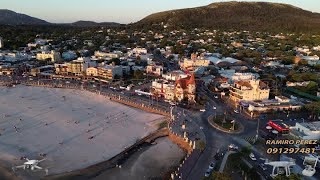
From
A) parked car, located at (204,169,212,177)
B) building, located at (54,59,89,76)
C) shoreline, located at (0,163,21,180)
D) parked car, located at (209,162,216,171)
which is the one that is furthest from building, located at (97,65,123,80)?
parked car, located at (204,169,212,177)

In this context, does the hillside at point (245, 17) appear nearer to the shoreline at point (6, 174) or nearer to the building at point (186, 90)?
the building at point (186, 90)

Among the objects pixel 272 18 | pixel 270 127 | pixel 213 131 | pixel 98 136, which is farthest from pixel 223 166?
pixel 272 18

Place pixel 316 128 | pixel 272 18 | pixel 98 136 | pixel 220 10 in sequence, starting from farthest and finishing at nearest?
pixel 220 10, pixel 272 18, pixel 98 136, pixel 316 128

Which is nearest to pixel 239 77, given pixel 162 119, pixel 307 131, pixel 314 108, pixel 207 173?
pixel 314 108

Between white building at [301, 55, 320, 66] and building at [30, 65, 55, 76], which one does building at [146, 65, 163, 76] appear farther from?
white building at [301, 55, 320, 66]

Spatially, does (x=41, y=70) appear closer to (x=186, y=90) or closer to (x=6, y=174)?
(x=186, y=90)

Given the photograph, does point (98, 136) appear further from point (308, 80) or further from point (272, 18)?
point (272, 18)
